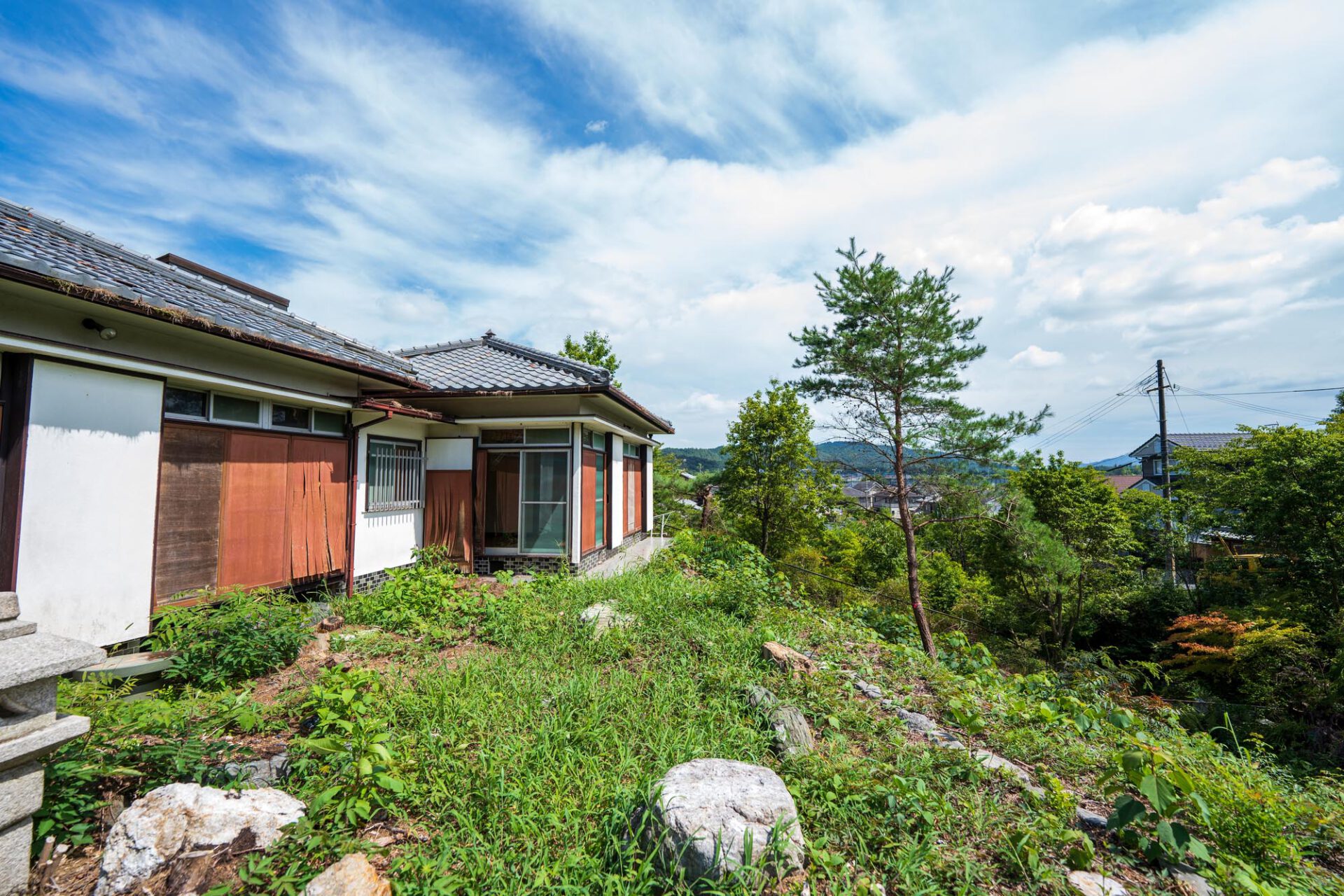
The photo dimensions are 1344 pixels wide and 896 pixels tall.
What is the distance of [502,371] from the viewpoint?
9562 millimetres

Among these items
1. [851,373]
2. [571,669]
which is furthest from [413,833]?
[851,373]

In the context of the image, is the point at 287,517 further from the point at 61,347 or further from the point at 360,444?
the point at 61,347

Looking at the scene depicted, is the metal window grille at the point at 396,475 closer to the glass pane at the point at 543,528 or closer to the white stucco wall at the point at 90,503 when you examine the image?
the glass pane at the point at 543,528

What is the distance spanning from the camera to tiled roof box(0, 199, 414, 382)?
4.21 meters

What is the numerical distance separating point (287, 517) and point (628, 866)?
5880 millimetres

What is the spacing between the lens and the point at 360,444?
7.45m

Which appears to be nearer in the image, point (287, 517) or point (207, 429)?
point (207, 429)

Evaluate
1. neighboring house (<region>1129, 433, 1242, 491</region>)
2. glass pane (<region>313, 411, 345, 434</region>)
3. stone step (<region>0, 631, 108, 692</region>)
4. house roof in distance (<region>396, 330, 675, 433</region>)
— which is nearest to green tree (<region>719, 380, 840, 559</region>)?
house roof in distance (<region>396, 330, 675, 433</region>)

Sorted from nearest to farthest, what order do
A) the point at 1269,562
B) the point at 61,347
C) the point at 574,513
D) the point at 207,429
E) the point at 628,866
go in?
1. the point at 628,866
2. the point at 61,347
3. the point at 207,429
4. the point at 574,513
5. the point at 1269,562

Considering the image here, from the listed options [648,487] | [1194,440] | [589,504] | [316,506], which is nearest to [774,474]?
[648,487]

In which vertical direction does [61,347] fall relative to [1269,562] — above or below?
above

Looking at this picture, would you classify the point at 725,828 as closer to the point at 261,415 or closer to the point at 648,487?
the point at 261,415

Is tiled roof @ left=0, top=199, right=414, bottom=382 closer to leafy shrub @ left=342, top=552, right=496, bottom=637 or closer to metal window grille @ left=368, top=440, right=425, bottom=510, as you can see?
metal window grille @ left=368, top=440, right=425, bottom=510

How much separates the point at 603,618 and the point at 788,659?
199cm
